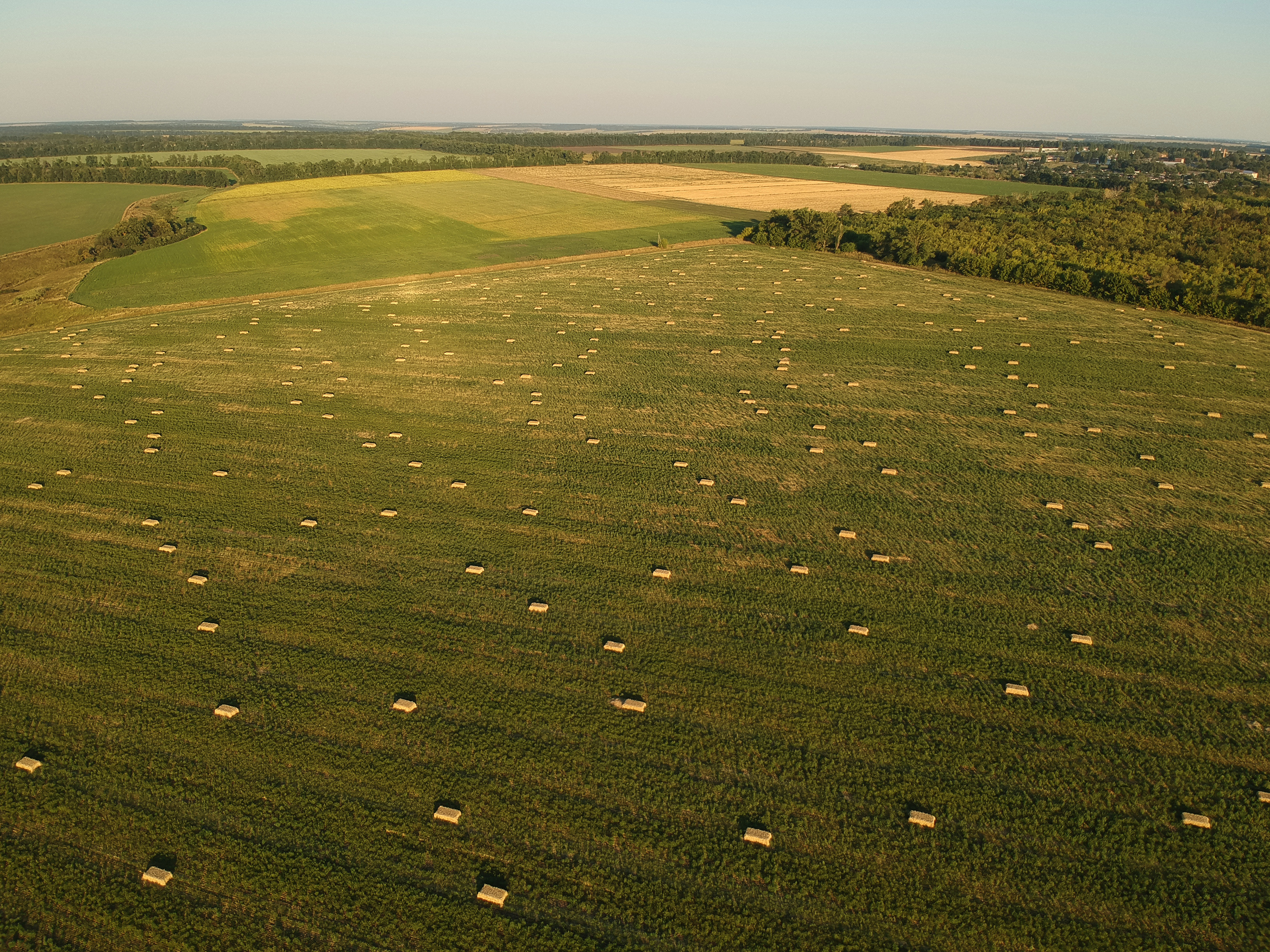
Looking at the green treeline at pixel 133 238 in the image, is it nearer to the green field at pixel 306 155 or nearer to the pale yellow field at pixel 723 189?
the pale yellow field at pixel 723 189

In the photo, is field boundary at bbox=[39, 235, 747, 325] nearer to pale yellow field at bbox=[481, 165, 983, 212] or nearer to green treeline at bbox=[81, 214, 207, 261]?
green treeline at bbox=[81, 214, 207, 261]

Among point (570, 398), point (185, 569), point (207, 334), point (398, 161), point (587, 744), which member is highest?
point (398, 161)

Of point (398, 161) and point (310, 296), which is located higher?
point (398, 161)

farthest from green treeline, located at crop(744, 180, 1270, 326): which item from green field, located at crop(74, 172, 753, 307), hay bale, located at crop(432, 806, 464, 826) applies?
hay bale, located at crop(432, 806, 464, 826)

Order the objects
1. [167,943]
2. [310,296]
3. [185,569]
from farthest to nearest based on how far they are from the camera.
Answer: [310,296]
[185,569]
[167,943]

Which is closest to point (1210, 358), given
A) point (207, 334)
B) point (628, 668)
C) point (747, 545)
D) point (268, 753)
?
point (747, 545)

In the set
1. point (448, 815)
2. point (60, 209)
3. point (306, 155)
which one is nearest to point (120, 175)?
point (60, 209)

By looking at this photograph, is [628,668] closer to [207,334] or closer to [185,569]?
[185,569]
